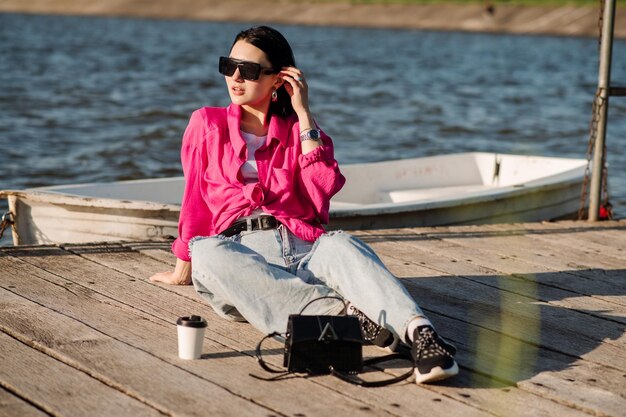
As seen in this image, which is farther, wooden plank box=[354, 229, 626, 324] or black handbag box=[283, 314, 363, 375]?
wooden plank box=[354, 229, 626, 324]

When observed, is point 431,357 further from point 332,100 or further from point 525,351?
point 332,100

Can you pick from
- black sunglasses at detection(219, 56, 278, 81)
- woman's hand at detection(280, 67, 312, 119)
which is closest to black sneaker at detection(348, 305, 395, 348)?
woman's hand at detection(280, 67, 312, 119)

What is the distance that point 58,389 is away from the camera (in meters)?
3.45

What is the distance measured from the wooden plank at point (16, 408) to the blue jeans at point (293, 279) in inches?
35.5

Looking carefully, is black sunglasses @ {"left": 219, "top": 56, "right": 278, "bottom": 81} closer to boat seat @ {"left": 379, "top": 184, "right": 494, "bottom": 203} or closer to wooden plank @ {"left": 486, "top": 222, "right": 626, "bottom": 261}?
wooden plank @ {"left": 486, "top": 222, "right": 626, "bottom": 261}

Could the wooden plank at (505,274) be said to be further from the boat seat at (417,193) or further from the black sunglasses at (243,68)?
the boat seat at (417,193)

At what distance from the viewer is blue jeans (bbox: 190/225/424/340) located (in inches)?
148

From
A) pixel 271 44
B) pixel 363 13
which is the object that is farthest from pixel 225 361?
pixel 363 13

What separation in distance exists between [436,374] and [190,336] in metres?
0.87

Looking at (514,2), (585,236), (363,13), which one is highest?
(514,2)

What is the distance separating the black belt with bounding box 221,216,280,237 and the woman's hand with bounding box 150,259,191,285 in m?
0.66

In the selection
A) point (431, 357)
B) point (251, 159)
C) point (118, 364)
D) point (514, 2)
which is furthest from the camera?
point (514, 2)

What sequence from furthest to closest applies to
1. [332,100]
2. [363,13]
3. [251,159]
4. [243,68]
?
[363,13] → [332,100] → [251,159] → [243,68]

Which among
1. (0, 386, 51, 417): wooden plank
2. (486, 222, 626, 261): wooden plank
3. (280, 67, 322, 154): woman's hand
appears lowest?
(0, 386, 51, 417): wooden plank
